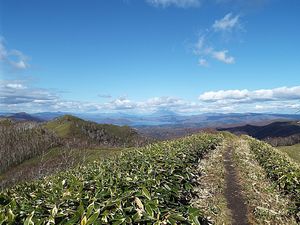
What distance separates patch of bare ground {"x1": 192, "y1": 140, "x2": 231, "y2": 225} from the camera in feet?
40.0

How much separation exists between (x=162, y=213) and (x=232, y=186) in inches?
496

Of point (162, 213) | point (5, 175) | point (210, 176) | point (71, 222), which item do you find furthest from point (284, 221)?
point (5, 175)

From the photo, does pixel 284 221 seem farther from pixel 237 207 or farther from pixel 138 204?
pixel 138 204

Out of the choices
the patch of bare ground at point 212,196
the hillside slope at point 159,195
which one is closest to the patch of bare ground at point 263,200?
the hillside slope at point 159,195

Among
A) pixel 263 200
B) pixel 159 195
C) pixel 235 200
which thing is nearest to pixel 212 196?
pixel 235 200

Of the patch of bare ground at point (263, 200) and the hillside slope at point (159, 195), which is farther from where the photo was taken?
the patch of bare ground at point (263, 200)

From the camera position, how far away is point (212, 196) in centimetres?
1462

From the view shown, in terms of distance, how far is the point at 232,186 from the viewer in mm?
17234

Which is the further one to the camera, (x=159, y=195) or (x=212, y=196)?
(x=212, y=196)

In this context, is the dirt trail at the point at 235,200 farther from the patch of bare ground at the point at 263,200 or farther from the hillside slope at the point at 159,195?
the patch of bare ground at the point at 263,200

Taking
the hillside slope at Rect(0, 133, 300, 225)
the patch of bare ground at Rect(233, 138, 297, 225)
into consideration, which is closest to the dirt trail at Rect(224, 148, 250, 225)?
the hillside slope at Rect(0, 133, 300, 225)

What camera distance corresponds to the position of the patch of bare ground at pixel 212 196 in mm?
12188

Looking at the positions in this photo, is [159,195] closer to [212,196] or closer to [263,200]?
[212,196]

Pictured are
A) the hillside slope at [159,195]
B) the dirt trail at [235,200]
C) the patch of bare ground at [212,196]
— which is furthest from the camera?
the dirt trail at [235,200]
